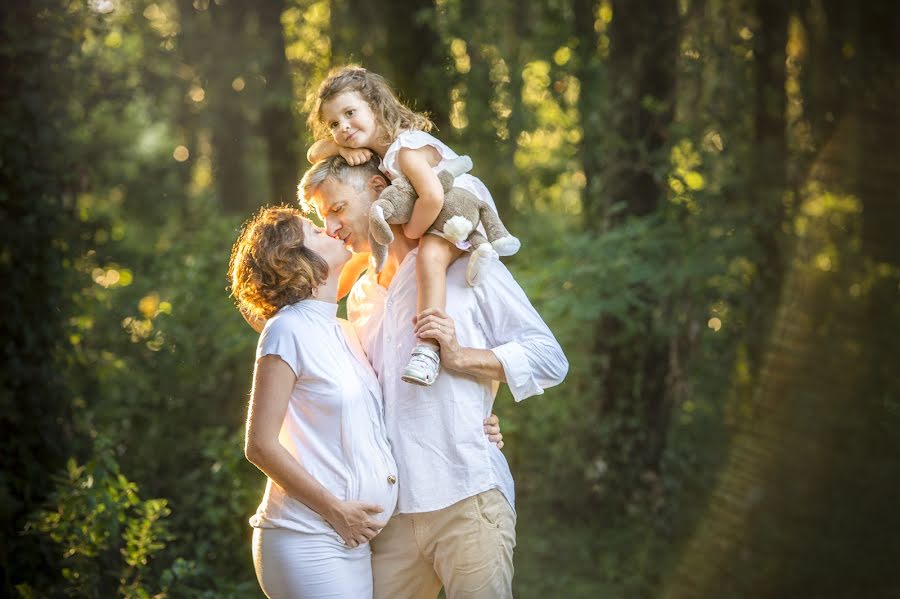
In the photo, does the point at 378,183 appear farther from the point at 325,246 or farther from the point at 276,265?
the point at 276,265

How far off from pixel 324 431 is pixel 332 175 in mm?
772

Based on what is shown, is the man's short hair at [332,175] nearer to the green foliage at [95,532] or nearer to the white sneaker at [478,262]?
the white sneaker at [478,262]

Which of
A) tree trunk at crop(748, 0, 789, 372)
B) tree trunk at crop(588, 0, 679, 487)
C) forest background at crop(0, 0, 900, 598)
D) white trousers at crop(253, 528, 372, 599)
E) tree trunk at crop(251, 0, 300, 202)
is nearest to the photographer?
white trousers at crop(253, 528, 372, 599)

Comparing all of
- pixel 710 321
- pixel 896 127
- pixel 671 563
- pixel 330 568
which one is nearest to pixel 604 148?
pixel 710 321

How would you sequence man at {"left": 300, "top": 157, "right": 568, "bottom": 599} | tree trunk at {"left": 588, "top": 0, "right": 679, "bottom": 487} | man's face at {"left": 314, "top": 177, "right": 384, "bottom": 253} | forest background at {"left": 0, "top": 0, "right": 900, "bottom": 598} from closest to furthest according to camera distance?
man at {"left": 300, "top": 157, "right": 568, "bottom": 599} < man's face at {"left": 314, "top": 177, "right": 384, "bottom": 253} < forest background at {"left": 0, "top": 0, "right": 900, "bottom": 598} < tree trunk at {"left": 588, "top": 0, "right": 679, "bottom": 487}

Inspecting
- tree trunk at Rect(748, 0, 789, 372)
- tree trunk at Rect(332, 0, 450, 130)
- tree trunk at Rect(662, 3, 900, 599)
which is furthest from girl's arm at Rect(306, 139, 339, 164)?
tree trunk at Rect(332, 0, 450, 130)

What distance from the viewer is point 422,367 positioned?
2707mm

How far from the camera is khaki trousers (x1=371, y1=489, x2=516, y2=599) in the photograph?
274 cm

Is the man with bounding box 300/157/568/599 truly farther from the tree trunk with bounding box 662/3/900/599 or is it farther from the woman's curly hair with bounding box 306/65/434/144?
the tree trunk with bounding box 662/3/900/599

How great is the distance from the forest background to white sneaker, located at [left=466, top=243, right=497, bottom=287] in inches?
48.3

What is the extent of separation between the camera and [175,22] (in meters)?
10.7

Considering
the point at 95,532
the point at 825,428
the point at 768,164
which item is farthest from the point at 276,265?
the point at 768,164

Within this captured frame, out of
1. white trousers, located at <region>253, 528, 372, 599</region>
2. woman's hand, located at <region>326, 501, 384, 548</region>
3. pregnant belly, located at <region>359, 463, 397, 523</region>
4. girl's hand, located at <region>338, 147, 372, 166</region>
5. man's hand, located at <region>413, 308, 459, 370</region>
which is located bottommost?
white trousers, located at <region>253, 528, 372, 599</region>

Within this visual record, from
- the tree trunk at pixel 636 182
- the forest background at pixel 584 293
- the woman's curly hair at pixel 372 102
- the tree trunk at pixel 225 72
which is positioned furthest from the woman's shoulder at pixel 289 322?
the tree trunk at pixel 225 72
